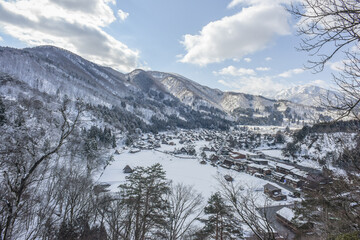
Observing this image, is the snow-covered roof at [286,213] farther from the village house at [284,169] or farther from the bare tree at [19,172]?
the village house at [284,169]

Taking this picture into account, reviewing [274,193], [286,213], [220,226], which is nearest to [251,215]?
[220,226]

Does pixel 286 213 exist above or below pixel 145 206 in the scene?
below

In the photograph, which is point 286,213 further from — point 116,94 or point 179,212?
point 116,94

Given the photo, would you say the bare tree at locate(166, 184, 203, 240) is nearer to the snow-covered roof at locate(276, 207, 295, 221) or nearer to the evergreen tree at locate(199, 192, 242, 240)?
the evergreen tree at locate(199, 192, 242, 240)

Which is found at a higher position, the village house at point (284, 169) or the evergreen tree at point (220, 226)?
the evergreen tree at point (220, 226)

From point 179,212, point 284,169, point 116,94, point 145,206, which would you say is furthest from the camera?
point 116,94

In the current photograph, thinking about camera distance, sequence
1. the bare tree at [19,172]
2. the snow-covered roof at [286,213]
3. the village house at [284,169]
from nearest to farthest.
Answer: the bare tree at [19,172]
the snow-covered roof at [286,213]
the village house at [284,169]

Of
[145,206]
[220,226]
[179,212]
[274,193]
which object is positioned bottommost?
[274,193]

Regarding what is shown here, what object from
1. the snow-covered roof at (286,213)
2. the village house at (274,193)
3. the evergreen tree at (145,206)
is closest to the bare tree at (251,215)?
the evergreen tree at (145,206)

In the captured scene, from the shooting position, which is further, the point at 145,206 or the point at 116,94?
the point at 116,94
